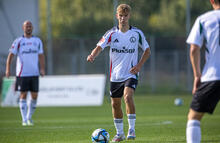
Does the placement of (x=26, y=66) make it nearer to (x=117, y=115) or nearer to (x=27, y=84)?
(x=27, y=84)

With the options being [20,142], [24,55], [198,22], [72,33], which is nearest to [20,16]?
[72,33]

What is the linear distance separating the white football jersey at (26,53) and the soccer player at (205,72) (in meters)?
7.28

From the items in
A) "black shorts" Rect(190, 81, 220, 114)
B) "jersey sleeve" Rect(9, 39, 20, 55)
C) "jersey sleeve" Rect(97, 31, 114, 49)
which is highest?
"jersey sleeve" Rect(97, 31, 114, 49)

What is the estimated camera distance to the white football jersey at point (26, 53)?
1248 cm

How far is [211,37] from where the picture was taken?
233 inches

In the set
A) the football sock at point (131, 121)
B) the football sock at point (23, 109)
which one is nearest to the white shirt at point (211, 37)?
the football sock at point (131, 121)

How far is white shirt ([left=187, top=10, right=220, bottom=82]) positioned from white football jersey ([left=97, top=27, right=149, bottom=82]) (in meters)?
2.83

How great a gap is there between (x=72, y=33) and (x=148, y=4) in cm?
738

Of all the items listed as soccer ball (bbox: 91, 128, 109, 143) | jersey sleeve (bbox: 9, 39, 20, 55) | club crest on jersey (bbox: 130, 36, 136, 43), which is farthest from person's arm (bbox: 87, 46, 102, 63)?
jersey sleeve (bbox: 9, 39, 20, 55)

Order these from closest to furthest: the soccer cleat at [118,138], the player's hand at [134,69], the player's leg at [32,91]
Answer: the soccer cleat at [118,138] < the player's hand at [134,69] < the player's leg at [32,91]

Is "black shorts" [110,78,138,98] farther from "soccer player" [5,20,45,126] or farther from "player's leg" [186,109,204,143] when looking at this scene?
"soccer player" [5,20,45,126]

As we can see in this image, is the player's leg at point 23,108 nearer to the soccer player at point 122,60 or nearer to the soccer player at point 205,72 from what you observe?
the soccer player at point 122,60

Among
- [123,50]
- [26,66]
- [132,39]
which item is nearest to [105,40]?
[123,50]

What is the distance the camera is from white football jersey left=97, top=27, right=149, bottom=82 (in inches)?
341
